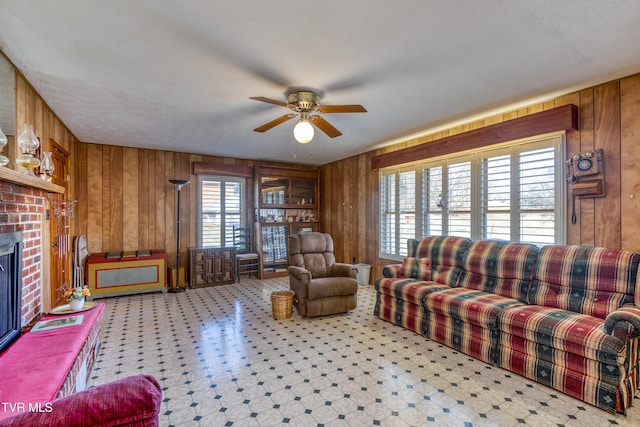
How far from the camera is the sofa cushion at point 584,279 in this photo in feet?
8.23

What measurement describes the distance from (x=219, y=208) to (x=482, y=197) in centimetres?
482

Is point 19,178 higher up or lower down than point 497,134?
lower down

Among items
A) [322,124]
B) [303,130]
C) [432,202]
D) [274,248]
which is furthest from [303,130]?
[274,248]

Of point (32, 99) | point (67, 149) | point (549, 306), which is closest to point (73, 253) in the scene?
point (67, 149)

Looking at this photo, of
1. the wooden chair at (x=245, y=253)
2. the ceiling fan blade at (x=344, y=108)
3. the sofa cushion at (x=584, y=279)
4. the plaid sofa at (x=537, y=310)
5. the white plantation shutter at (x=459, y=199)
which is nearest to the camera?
the plaid sofa at (x=537, y=310)

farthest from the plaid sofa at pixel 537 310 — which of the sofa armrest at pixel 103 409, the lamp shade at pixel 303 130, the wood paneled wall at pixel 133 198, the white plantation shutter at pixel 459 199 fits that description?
the wood paneled wall at pixel 133 198

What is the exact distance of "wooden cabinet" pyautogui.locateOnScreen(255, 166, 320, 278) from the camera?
21.4 ft

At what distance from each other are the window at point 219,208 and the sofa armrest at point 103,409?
5.55 meters

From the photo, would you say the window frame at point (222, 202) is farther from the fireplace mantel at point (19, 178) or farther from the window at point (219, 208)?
the fireplace mantel at point (19, 178)

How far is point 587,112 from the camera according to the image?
9.93 ft

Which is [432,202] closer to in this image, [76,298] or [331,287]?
[331,287]

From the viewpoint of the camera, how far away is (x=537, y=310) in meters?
2.67

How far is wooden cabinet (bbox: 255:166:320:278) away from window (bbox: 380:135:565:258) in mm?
2167

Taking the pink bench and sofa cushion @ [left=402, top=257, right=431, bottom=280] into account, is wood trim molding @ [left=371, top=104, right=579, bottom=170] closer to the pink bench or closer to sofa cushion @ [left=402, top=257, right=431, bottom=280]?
sofa cushion @ [left=402, top=257, right=431, bottom=280]
